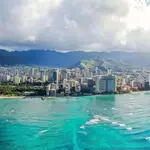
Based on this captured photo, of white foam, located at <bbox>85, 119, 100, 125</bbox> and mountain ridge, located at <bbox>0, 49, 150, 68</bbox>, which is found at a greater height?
mountain ridge, located at <bbox>0, 49, 150, 68</bbox>

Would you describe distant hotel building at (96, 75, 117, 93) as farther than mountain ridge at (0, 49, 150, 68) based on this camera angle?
No

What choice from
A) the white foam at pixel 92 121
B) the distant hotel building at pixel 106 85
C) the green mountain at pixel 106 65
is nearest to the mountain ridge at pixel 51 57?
the green mountain at pixel 106 65

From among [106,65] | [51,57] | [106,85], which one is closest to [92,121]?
[106,85]

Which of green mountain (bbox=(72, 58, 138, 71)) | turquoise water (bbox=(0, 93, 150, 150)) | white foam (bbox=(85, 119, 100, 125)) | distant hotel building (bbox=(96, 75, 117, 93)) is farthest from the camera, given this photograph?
green mountain (bbox=(72, 58, 138, 71))

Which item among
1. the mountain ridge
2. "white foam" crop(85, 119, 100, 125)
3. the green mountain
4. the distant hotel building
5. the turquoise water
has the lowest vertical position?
the turquoise water

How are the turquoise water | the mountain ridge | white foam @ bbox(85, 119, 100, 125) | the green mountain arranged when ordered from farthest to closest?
1. the mountain ridge
2. the green mountain
3. white foam @ bbox(85, 119, 100, 125)
4. the turquoise water

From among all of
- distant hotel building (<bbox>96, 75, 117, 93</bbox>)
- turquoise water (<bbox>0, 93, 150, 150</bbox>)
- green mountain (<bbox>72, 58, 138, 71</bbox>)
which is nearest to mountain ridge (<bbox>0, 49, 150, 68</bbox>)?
green mountain (<bbox>72, 58, 138, 71</bbox>)

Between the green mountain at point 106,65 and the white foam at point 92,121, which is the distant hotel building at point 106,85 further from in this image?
the green mountain at point 106,65

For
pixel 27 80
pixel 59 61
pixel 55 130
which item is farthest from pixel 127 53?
pixel 55 130

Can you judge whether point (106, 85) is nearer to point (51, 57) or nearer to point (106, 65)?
point (106, 65)

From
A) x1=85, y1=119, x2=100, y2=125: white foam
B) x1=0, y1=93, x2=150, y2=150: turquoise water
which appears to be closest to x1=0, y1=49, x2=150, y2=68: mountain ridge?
x1=85, y1=119, x2=100, y2=125: white foam

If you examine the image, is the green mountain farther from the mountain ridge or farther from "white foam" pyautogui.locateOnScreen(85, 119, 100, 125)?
"white foam" pyautogui.locateOnScreen(85, 119, 100, 125)
